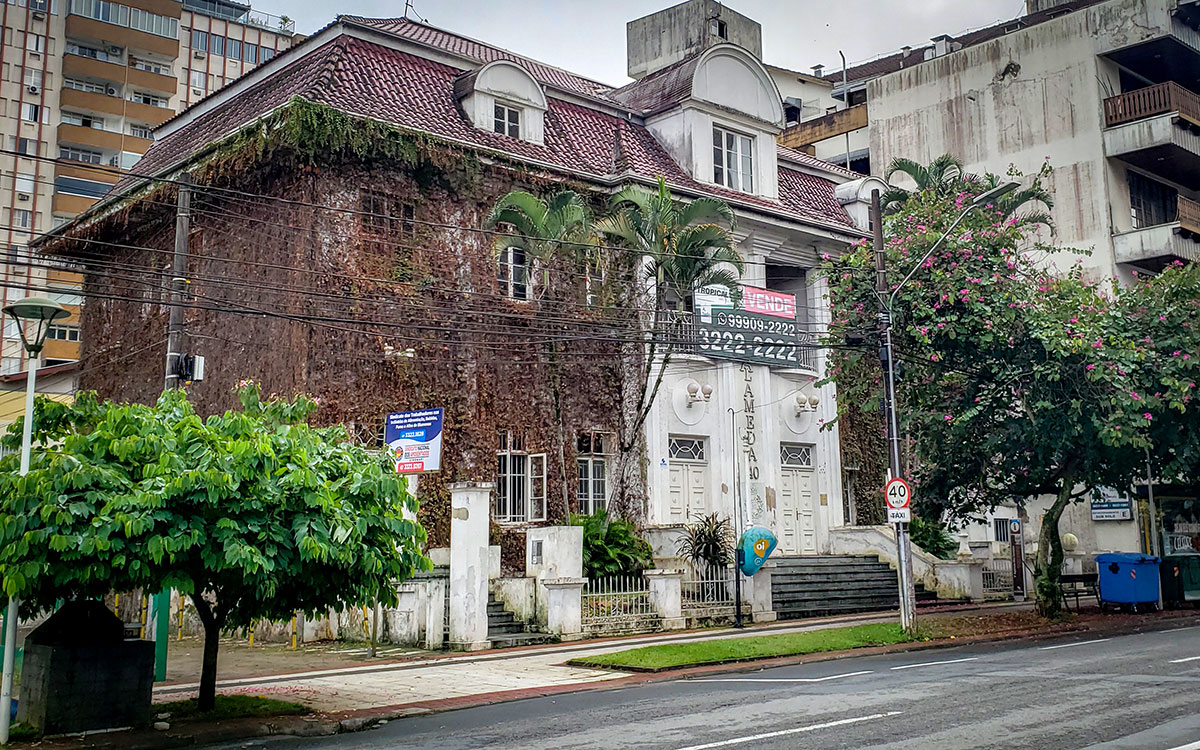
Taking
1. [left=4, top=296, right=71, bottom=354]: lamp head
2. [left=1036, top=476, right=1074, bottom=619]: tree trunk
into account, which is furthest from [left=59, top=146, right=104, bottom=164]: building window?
[left=1036, top=476, right=1074, bottom=619]: tree trunk

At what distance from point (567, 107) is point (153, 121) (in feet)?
116

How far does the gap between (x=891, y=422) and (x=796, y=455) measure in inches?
366

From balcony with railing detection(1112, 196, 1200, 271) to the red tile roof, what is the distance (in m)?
13.7

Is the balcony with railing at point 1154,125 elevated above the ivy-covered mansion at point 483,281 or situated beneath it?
elevated above

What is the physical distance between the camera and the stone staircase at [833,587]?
2362 centimetres

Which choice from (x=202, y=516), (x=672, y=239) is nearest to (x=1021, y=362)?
(x=672, y=239)

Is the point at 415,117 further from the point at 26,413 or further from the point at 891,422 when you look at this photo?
the point at 26,413

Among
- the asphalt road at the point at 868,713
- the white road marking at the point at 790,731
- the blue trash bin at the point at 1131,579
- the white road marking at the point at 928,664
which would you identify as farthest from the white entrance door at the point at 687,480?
the white road marking at the point at 790,731

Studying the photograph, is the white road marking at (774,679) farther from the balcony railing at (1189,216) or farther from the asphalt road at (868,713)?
the balcony railing at (1189,216)

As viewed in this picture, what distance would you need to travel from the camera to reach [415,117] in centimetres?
2266

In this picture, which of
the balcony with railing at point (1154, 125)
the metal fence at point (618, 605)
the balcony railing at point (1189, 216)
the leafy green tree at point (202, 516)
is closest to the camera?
the leafy green tree at point (202, 516)

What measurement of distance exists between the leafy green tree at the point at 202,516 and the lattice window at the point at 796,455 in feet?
59.1

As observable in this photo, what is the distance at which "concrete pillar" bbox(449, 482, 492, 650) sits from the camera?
18.2 m

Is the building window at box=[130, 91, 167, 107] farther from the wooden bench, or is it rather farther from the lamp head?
the lamp head
